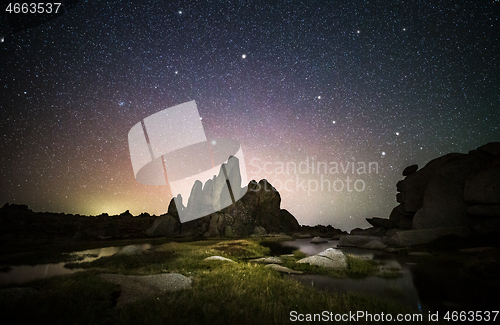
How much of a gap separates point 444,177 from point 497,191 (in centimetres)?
696

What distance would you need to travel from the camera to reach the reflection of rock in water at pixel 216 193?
91062mm

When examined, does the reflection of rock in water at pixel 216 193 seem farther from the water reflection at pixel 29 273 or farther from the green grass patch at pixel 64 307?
the green grass patch at pixel 64 307

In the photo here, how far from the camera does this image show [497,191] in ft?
79.7

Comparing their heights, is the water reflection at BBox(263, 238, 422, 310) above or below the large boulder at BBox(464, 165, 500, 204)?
below

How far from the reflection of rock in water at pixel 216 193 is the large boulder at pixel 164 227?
11.2 m

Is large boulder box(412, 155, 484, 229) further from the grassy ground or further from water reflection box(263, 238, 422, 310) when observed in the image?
the grassy ground

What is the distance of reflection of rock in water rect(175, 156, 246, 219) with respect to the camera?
91.1 m

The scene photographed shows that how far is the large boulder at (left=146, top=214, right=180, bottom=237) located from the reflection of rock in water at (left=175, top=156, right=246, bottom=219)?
11173mm

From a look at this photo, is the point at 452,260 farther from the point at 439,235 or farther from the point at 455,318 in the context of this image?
the point at 455,318

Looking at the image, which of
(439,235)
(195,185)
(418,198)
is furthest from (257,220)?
(439,235)

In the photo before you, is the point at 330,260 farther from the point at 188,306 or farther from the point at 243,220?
the point at 243,220

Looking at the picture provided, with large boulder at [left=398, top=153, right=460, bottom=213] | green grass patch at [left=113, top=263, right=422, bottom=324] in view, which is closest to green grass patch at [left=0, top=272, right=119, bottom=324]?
green grass patch at [left=113, top=263, right=422, bottom=324]

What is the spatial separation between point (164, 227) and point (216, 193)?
1094 inches

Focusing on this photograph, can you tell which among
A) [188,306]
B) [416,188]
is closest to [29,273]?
[188,306]
